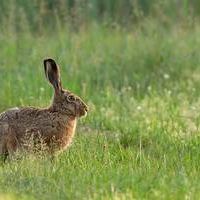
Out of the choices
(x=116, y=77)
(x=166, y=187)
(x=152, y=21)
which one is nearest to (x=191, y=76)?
(x=116, y=77)

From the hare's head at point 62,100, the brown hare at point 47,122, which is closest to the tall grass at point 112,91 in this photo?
the brown hare at point 47,122

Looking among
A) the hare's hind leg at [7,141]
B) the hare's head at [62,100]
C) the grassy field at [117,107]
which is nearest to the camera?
the grassy field at [117,107]

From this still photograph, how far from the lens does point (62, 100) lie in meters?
7.60

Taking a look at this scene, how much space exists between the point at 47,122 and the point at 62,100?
0.28 metres

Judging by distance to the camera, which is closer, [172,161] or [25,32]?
[172,161]

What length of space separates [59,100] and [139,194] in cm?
177

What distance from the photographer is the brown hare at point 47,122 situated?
725 cm

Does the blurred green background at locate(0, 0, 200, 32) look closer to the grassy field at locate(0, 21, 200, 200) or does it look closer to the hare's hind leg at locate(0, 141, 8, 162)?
the grassy field at locate(0, 21, 200, 200)

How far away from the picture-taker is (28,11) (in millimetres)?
12992

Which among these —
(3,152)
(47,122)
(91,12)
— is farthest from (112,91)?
(91,12)

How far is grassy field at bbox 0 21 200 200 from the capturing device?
6277mm

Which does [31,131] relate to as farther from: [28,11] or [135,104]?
[28,11]

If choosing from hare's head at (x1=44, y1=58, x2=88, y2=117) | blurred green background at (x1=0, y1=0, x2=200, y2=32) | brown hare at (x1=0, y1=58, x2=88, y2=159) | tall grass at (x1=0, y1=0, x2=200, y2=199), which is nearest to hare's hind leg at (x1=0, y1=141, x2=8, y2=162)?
brown hare at (x1=0, y1=58, x2=88, y2=159)

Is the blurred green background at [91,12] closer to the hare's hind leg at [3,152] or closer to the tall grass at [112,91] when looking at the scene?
the tall grass at [112,91]
